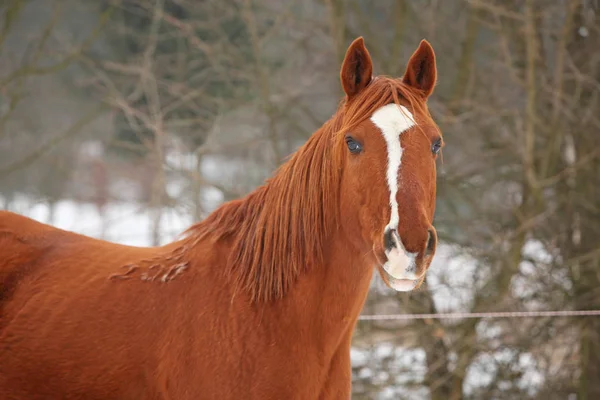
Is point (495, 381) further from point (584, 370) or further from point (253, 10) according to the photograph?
point (253, 10)

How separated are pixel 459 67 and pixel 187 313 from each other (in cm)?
496

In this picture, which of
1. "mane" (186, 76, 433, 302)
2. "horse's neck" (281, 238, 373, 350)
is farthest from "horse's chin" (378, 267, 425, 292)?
"mane" (186, 76, 433, 302)

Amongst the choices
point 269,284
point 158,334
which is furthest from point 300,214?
point 158,334

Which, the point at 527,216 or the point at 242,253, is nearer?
the point at 242,253

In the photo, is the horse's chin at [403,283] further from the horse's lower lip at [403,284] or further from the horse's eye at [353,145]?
the horse's eye at [353,145]

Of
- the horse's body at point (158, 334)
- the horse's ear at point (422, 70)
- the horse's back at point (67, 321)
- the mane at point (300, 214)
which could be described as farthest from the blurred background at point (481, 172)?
the mane at point (300, 214)

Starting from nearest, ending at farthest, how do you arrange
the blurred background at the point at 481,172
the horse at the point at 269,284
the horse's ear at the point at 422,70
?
the horse at the point at 269,284 < the horse's ear at the point at 422,70 < the blurred background at the point at 481,172

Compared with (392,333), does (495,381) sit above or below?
below

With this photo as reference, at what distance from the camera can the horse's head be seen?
2092mm

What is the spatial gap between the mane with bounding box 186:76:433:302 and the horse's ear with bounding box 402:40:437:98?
0.18 feet

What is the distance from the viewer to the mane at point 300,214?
2.45 m

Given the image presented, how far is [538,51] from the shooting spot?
6.39m

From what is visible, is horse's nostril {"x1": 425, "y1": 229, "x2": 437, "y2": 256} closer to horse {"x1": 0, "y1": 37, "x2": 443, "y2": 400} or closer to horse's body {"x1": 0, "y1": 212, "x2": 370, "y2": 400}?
horse {"x1": 0, "y1": 37, "x2": 443, "y2": 400}

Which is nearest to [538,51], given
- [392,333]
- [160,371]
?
[392,333]
